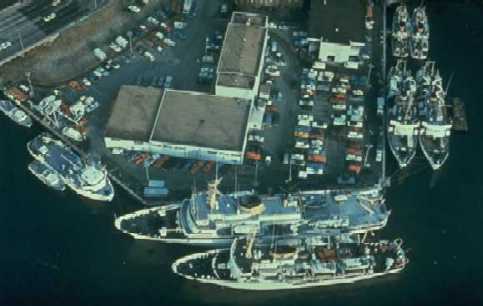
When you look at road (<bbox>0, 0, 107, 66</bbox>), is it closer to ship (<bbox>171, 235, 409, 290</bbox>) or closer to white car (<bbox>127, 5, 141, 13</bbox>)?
white car (<bbox>127, 5, 141, 13</bbox>)

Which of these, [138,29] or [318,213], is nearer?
[318,213]

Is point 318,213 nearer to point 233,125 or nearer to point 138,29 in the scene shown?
point 233,125

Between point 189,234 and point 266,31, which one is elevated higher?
point 266,31

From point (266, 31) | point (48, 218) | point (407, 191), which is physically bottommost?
point (48, 218)

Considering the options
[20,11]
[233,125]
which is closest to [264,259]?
[233,125]

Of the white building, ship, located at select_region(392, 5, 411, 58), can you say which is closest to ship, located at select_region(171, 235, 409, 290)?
the white building

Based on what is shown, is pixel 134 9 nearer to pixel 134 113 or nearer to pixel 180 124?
pixel 134 113

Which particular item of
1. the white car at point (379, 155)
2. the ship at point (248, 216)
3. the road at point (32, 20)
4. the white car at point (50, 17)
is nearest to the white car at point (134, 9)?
the road at point (32, 20)
